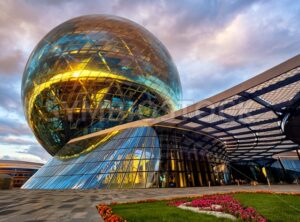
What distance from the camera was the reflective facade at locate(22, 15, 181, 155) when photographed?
25922 mm

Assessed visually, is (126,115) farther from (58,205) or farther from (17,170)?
(17,170)

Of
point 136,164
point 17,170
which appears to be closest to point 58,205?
point 136,164

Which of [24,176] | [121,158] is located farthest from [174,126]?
[24,176]

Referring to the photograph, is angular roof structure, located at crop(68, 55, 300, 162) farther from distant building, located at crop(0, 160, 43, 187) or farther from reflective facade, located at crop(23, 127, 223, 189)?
distant building, located at crop(0, 160, 43, 187)

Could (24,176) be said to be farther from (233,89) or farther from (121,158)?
(233,89)

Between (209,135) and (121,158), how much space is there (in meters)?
13.3

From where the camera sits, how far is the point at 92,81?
83.9ft

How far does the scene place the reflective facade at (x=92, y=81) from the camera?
25922mm

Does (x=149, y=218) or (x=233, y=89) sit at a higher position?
(x=233, y=89)

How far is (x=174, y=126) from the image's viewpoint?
934 inches

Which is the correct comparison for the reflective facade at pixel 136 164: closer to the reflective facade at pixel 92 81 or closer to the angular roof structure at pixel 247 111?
the angular roof structure at pixel 247 111

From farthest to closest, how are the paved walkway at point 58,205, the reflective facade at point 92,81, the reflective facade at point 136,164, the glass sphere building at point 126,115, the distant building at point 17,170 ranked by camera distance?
the distant building at point 17,170, the reflective facade at point 92,81, the reflective facade at point 136,164, the glass sphere building at point 126,115, the paved walkway at point 58,205

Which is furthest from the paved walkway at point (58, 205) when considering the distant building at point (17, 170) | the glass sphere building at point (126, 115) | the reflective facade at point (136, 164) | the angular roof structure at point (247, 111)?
the distant building at point (17, 170)

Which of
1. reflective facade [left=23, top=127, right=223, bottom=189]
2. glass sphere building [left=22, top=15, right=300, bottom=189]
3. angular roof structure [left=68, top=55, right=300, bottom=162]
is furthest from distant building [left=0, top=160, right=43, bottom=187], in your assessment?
reflective facade [left=23, top=127, right=223, bottom=189]
